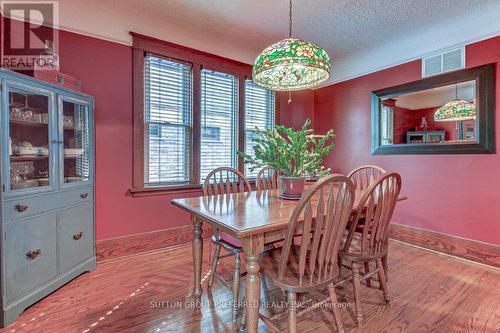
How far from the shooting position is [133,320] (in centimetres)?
167

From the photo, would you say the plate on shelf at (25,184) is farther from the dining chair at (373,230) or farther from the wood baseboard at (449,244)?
the wood baseboard at (449,244)

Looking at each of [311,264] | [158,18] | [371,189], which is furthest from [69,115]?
[371,189]

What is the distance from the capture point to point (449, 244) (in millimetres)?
2783

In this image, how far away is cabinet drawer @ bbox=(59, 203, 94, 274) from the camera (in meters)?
2.04

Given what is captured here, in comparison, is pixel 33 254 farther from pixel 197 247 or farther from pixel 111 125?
pixel 111 125

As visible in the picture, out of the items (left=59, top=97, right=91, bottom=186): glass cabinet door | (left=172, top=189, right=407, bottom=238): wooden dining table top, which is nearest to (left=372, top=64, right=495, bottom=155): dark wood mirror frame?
(left=172, top=189, right=407, bottom=238): wooden dining table top

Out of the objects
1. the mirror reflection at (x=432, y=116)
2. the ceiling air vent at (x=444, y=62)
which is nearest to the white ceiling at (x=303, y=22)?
the ceiling air vent at (x=444, y=62)

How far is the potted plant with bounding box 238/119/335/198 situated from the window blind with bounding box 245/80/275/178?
66.6 inches

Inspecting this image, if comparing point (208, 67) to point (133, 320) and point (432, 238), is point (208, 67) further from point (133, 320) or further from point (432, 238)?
point (432, 238)

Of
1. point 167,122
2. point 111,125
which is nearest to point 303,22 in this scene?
point 167,122

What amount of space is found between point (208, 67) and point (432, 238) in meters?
3.42

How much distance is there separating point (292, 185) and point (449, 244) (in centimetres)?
221

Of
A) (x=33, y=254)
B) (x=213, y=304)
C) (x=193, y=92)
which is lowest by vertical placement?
(x=213, y=304)

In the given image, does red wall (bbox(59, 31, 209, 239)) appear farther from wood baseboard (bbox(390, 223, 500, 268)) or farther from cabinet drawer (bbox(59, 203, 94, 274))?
wood baseboard (bbox(390, 223, 500, 268))
